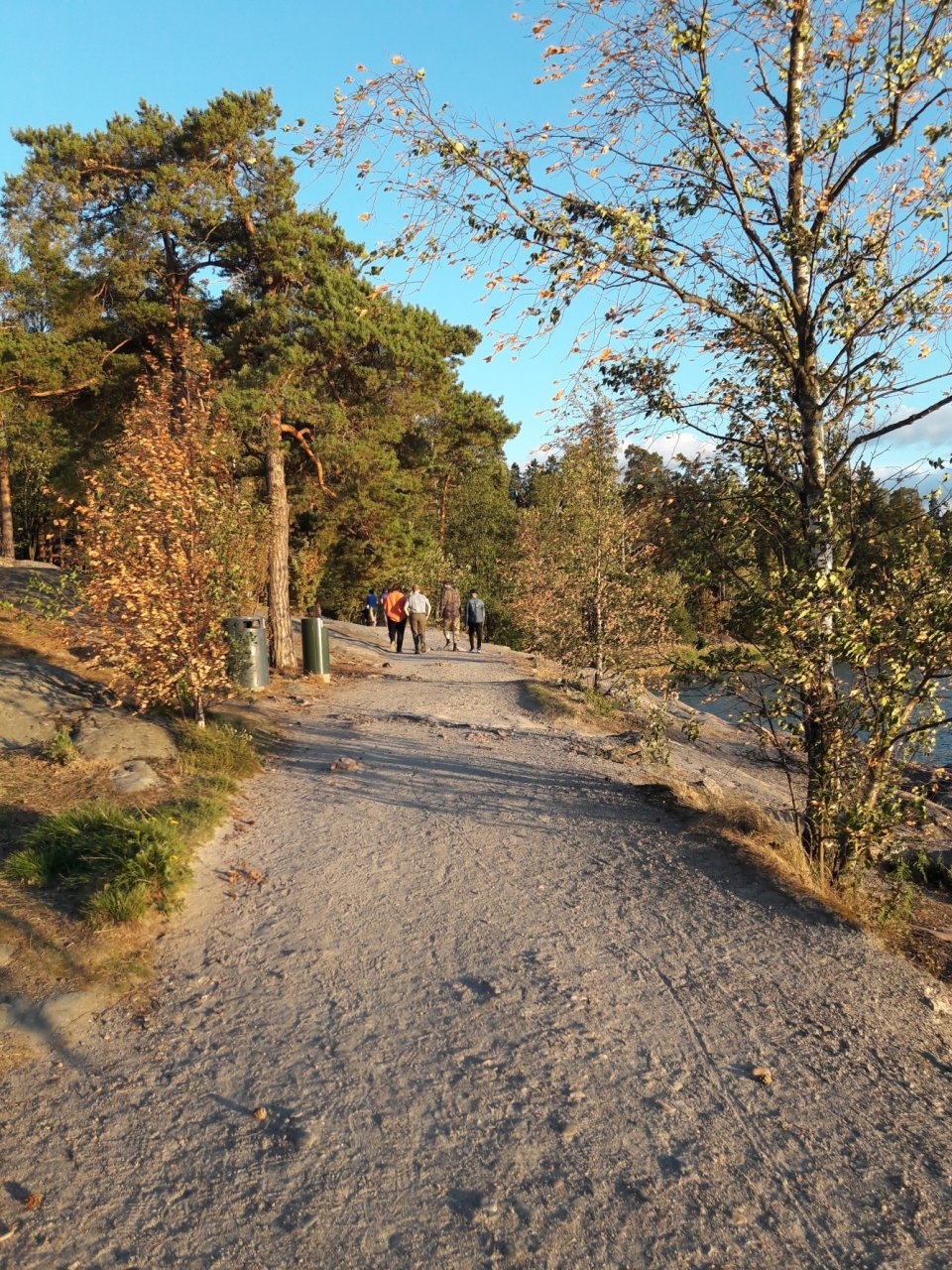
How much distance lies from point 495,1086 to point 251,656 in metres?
9.54

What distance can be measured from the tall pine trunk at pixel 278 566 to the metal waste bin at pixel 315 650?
0.42m

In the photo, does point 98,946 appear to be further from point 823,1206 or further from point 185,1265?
point 823,1206

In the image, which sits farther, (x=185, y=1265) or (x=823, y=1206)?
(x=823, y=1206)

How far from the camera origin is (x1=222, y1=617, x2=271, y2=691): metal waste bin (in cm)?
1163

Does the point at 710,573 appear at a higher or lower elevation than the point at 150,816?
higher

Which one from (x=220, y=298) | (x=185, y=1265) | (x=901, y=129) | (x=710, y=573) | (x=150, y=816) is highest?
(x=220, y=298)

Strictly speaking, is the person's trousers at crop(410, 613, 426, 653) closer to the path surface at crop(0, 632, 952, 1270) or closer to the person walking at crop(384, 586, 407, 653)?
the person walking at crop(384, 586, 407, 653)

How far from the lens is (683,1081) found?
365 centimetres

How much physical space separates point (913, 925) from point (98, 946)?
535cm

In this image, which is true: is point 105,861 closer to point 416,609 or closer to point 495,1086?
point 495,1086

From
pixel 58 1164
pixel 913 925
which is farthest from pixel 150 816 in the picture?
pixel 913 925

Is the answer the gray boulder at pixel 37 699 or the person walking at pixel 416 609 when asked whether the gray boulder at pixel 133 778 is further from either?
the person walking at pixel 416 609

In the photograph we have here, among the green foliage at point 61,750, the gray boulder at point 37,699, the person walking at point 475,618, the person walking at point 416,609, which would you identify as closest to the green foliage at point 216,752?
the green foliage at point 61,750

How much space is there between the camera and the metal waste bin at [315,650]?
1478 cm
